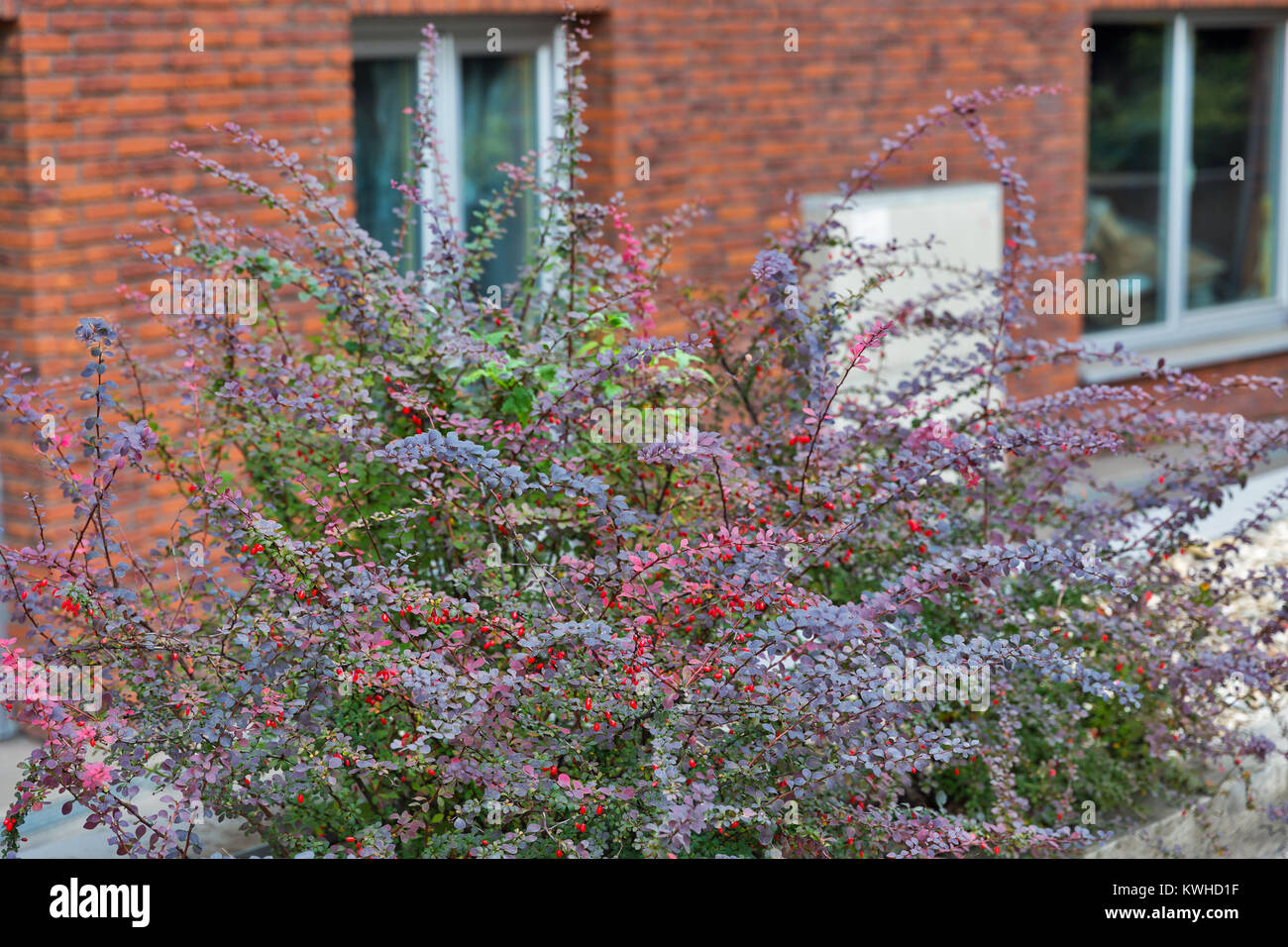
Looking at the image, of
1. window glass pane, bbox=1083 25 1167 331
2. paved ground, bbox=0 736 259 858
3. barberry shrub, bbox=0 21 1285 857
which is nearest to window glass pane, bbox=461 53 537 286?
barberry shrub, bbox=0 21 1285 857

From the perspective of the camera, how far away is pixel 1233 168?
34.3 feet

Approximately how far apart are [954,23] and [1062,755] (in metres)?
5.46

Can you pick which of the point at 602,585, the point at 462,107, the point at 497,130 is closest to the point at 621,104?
the point at 497,130

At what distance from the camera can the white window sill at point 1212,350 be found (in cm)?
921

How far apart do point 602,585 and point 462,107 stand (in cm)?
420

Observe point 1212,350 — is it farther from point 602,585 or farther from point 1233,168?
point 602,585

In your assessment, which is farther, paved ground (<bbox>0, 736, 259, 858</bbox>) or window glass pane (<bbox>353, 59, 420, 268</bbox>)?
window glass pane (<bbox>353, 59, 420, 268</bbox>)

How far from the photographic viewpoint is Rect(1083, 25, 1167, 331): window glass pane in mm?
9609

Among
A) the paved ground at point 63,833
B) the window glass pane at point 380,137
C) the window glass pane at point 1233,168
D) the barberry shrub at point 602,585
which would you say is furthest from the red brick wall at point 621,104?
the barberry shrub at point 602,585

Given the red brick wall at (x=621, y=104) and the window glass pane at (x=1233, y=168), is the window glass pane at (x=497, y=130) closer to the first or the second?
the red brick wall at (x=621, y=104)

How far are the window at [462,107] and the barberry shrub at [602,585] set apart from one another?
2.61 metres

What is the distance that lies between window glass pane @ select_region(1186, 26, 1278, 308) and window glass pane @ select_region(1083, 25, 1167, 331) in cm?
36

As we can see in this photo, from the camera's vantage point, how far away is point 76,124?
536 cm

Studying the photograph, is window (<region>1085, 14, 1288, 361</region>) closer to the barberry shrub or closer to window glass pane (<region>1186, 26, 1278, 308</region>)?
window glass pane (<region>1186, 26, 1278, 308</region>)
